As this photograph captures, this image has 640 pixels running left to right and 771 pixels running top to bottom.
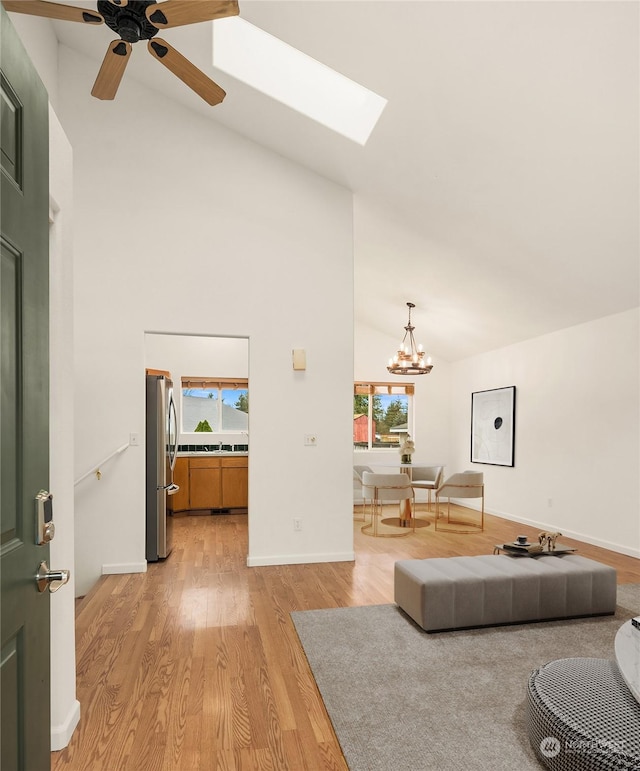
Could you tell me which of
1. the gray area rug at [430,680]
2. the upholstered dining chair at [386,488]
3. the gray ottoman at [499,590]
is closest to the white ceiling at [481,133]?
the upholstered dining chair at [386,488]

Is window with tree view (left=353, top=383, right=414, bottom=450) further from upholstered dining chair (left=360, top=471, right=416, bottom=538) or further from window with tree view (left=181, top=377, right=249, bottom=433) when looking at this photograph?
upholstered dining chair (left=360, top=471, right=416, bottom=538)

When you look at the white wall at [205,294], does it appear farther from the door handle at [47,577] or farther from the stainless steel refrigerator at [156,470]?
the door handle at [47,577]

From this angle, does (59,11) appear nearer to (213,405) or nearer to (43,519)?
(43,519)

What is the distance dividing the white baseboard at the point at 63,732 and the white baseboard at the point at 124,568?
2443 millimetres

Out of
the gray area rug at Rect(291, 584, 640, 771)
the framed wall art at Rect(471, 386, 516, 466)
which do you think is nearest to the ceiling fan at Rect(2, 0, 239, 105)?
the gray area rug at Rect(291, 584, 640, 771)

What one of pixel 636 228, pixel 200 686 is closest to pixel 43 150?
pixel 200 686

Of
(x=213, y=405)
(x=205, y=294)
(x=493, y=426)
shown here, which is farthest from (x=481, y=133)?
(x=213, y=405)

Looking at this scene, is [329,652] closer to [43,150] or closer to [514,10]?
[43,150]

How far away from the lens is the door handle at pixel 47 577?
4.52 feet

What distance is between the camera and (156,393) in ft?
16.6

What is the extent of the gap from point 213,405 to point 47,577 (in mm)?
7036

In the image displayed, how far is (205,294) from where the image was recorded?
497 centimetres

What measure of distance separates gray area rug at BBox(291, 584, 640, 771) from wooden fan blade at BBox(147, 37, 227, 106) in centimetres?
331

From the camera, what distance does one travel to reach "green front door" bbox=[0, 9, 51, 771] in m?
1.20
